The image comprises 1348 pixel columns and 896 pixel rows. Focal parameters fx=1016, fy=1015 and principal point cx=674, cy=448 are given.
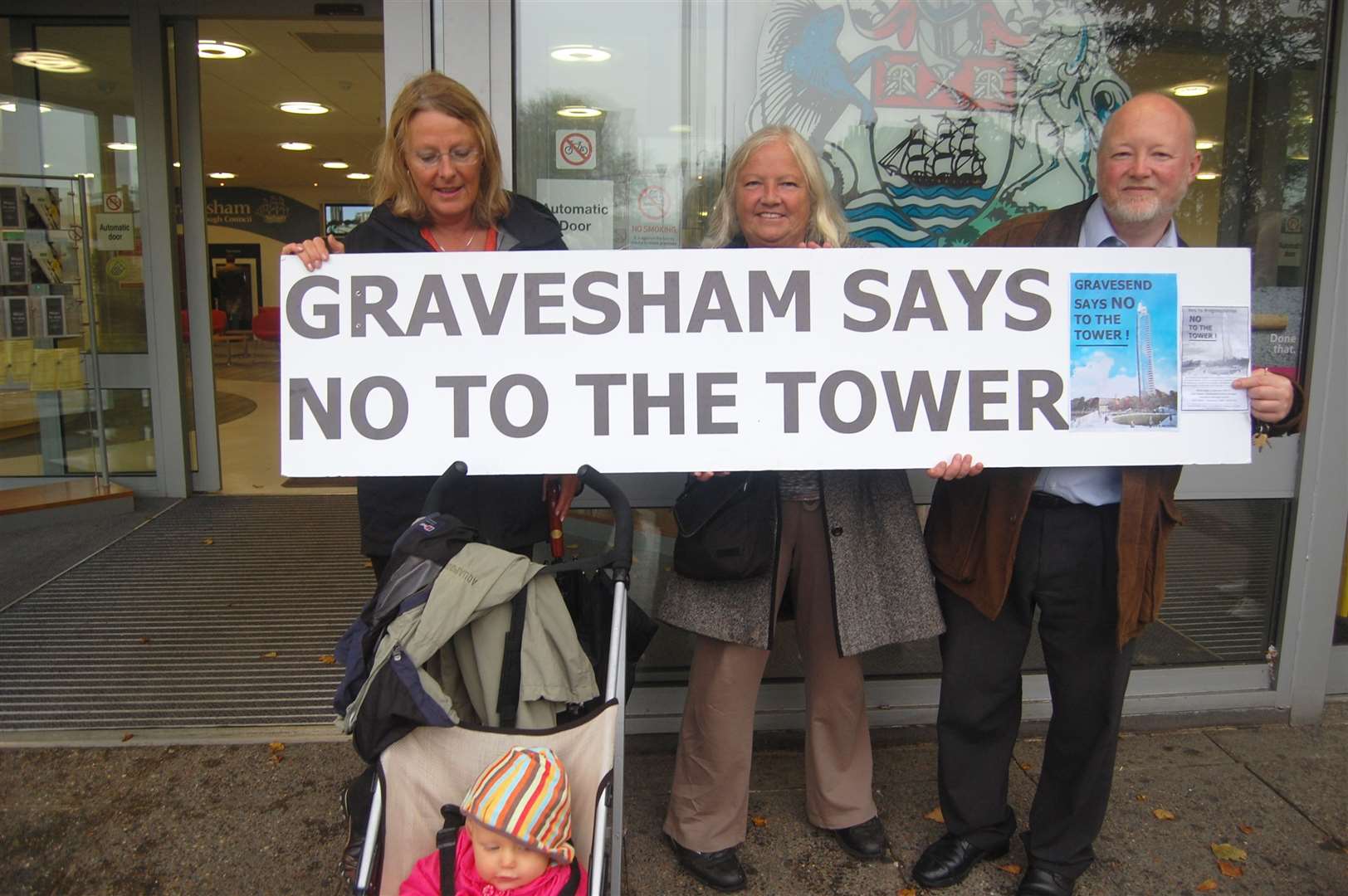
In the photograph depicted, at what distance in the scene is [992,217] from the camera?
3.79m

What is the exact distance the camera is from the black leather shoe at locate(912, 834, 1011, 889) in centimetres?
300

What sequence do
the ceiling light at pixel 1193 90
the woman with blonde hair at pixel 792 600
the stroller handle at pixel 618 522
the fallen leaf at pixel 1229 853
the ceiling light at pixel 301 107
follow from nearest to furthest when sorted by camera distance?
the stroller handle at pixel 618 522
the woman with blonde hair at pixel 792 600
the fallen leaf at pixel 1229 853
the ceiling light at pixel 1193 90
the ceiling light at pixel 301 107

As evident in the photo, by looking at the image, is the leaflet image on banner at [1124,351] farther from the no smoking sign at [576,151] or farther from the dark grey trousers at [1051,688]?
the no smoking sign at [576,151]

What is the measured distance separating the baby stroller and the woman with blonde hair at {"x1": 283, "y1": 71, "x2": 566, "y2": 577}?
0.51 meters

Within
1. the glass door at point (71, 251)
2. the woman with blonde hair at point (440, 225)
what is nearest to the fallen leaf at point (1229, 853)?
the woman with blonde hair at point (440, 225)

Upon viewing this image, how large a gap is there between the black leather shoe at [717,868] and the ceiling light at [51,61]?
279 inches

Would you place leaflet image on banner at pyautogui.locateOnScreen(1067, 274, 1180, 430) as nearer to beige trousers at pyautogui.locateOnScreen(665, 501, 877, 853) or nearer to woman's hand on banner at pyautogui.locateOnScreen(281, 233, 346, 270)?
beige trousers at pyautogui.locateOnScreen(665, 501, 877, 853)

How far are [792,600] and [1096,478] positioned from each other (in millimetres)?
921

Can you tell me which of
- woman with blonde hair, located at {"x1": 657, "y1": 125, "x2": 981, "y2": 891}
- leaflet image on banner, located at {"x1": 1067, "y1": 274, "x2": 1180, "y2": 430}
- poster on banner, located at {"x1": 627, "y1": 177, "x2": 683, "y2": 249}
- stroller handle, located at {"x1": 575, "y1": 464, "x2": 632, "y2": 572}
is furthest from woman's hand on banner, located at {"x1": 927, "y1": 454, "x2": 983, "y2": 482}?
poster on banner, located at {"x1": 627, "y1": 177, "x2": 683, "y2": 249}

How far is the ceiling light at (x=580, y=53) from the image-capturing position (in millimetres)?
3539

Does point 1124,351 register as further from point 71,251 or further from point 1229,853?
point 71,251

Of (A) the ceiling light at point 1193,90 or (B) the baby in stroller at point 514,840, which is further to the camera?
(A) the ceiling light at point 1193,90

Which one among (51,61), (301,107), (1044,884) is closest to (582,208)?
(1044,884)

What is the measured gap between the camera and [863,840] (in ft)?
10.3
